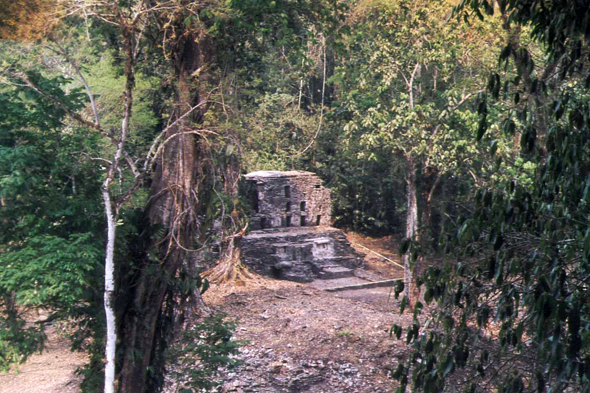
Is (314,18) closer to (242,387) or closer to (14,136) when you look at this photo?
(14,136)

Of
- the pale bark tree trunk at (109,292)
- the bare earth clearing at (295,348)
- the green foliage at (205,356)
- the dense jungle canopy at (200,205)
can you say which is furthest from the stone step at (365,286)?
the pale bark tree trunk at (109,292)

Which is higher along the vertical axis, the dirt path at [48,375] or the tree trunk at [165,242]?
the tree trunk at [165,242]

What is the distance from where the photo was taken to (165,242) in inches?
292

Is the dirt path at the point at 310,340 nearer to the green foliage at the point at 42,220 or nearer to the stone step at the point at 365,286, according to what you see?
the stone step at the point at 365,286

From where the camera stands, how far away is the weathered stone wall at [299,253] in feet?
54.3

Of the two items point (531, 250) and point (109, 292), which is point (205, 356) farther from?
point (531, 250)

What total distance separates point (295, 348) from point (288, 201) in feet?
22.6

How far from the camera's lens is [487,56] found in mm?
12703

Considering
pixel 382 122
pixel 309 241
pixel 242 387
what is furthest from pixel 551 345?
pixel 309 241

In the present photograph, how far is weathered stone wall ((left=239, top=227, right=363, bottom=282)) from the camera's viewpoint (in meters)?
16.5

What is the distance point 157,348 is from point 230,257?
7069 millimetres

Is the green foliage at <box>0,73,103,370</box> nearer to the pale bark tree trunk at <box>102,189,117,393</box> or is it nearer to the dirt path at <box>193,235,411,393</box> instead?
the pale bark tree trunk at <box>102,189,117,393</box>

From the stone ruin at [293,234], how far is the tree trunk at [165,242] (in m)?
8.65

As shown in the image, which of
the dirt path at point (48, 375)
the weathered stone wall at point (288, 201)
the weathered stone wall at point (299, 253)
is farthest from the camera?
the weathered stone wall at point (288, 201)
